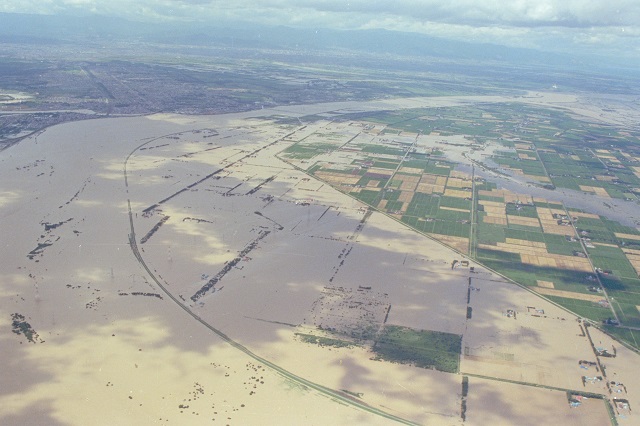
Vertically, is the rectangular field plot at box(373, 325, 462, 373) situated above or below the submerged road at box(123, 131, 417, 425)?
above

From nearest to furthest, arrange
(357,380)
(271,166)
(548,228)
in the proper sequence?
(357,380) < (548,228) < (271,166)

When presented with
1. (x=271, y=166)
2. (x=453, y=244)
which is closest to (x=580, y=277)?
(x=453, y=244)

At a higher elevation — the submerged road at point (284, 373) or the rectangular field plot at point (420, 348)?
the rectangular field plot at point (420, 348)

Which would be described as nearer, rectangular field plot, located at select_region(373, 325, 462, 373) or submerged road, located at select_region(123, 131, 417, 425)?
submerged road, located at select_region(123, 131, 417, 425)

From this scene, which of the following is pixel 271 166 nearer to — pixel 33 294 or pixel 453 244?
pixel 453 244

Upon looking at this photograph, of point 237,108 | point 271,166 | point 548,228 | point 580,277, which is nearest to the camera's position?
point 580,277

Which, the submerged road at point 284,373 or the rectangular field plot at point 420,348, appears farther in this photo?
the rectangular field plot at point 420,348

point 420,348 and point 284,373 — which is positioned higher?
point 420,348

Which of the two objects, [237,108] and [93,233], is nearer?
[93,233]

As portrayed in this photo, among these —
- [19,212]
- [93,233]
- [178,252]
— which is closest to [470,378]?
[178,252]

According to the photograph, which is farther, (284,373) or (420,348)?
(420,348)
